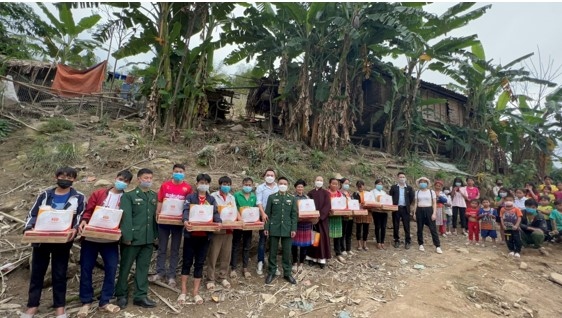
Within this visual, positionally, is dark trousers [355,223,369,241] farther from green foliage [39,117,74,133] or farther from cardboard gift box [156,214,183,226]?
green foliage [39,117,74,133]

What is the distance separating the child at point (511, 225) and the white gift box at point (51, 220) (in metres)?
8.01

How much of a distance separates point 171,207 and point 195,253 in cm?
71

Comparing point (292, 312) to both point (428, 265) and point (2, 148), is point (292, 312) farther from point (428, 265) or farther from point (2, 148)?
point (2, 148)

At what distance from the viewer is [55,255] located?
342cm

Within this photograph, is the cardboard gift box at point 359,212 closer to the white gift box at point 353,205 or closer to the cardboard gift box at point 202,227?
the white gift box at point 353,205

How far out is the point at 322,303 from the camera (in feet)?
13.8

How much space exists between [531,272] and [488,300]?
218 cm

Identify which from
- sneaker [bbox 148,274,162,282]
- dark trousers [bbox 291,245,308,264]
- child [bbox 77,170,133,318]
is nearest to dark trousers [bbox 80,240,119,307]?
child [bbox 77,170,133,318]

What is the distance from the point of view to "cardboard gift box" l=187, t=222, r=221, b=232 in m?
3.86

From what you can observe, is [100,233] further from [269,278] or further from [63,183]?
[269,278]

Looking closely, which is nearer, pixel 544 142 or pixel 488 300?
pixel 488 300

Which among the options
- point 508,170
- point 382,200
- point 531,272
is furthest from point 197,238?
point 508,170

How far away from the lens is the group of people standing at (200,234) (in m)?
3.50

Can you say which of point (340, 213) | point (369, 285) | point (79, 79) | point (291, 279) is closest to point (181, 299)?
point (291, 279)
